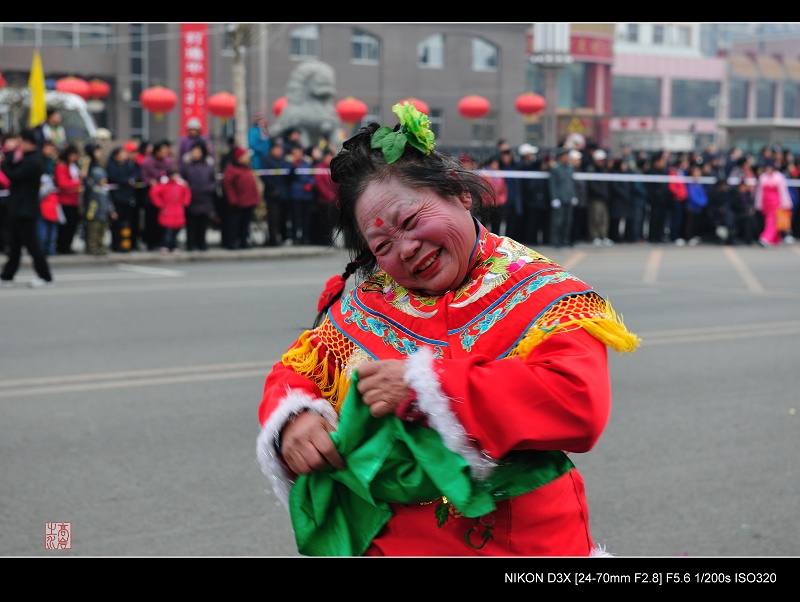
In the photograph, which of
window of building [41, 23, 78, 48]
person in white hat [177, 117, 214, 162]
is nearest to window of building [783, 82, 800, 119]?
window of building [41, 23, 78, 48]

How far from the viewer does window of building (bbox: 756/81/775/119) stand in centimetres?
7762

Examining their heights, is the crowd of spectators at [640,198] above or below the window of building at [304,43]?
below

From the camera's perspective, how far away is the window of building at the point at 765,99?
77625 mm

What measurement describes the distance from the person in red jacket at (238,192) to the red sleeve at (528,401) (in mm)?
15798

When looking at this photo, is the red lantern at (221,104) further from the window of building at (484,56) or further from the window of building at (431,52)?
the window of building at (484,56)

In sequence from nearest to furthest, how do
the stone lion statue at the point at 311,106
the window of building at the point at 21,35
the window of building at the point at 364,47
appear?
the stone lion statue at the point at 311,106
the window of building at the point at 21,35
the window of building at the point at 364,47

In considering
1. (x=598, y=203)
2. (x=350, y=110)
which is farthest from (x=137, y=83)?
(x=598, y=203)

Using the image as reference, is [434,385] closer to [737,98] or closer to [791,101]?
[737,98]

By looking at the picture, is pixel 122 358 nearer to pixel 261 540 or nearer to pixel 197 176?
pixel 261 540

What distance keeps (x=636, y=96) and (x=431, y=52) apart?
1100 inches

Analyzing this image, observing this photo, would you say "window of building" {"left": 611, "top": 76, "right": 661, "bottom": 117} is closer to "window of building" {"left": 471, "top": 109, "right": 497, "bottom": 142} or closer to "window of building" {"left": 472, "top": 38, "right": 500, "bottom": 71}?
"window of building" {"left": 472, "top": 38, "right": 500, "bottom": 71}

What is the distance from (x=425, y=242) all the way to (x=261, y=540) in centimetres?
274

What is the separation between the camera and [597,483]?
543 cm

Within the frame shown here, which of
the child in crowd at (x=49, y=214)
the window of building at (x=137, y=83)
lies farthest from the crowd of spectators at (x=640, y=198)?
the window of building at (x=137, y=83)
